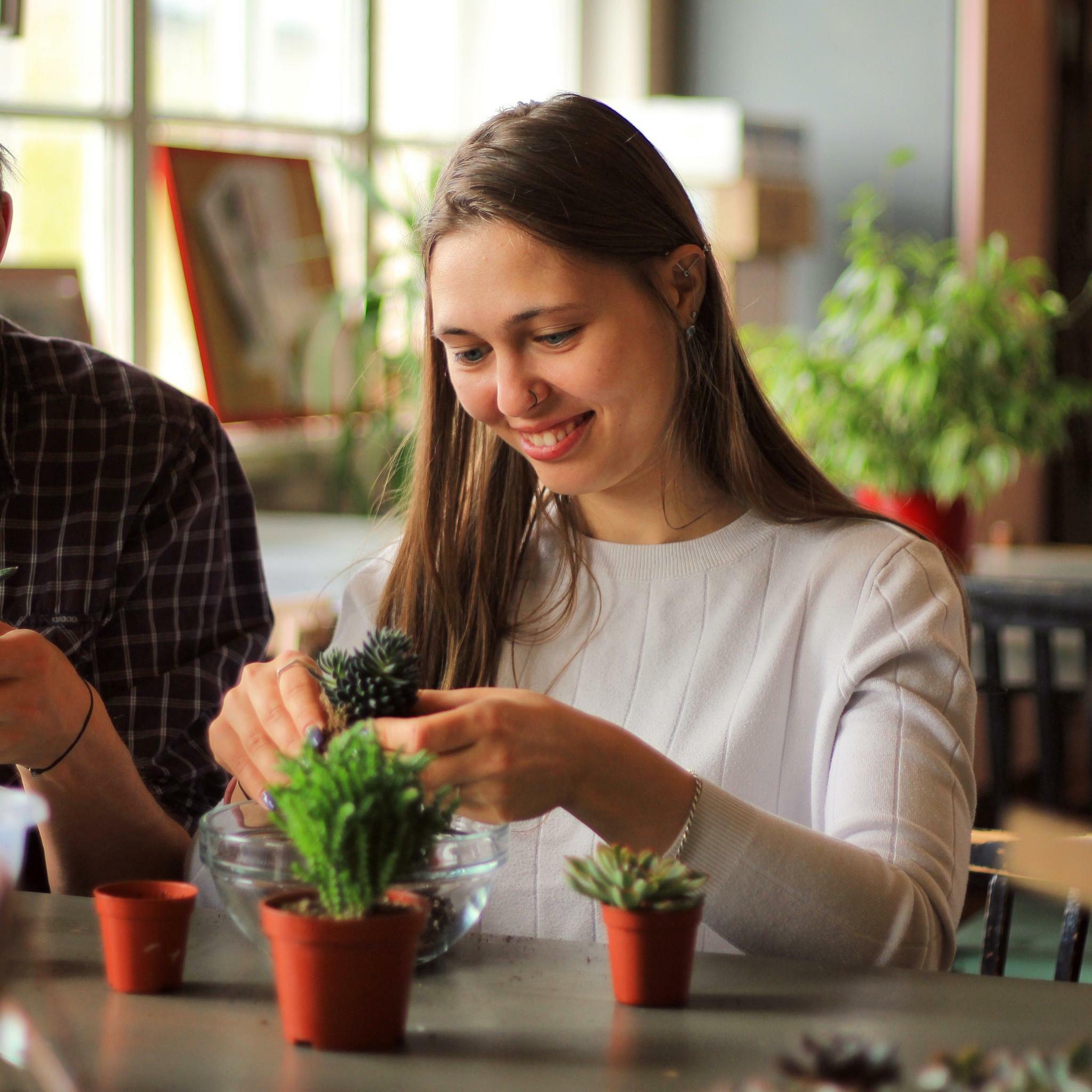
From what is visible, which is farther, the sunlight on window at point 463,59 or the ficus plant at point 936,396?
the sunlight on window at point 463,59

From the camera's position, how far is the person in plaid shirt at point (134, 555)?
4.91 feet

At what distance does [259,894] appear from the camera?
3.00 feet

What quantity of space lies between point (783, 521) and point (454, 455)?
0.33 meters

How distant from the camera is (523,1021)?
2.76 ft

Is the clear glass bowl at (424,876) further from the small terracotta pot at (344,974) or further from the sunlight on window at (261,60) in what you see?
the sunlight on window at (261,60)

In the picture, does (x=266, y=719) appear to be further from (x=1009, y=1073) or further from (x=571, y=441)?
Result: (x=1009, y=1073)

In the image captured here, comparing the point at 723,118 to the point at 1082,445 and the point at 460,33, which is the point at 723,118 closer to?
the point at 460,33

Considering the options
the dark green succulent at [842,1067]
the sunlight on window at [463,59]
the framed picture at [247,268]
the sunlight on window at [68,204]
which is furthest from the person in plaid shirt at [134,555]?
the sunlight on window at [463,59]

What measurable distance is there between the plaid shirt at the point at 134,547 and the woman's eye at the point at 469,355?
43cm

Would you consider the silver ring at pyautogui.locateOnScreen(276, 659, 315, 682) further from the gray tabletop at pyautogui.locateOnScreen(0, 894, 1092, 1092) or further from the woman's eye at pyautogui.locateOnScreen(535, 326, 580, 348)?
the woman's eye at pyautogui.locateOnScreen(535, 326, 580, 348)

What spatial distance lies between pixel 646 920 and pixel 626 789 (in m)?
0.16

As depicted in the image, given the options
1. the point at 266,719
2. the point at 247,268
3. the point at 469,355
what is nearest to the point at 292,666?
the point at 266,719

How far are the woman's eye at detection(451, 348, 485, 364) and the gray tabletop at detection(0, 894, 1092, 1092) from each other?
0.52 meters

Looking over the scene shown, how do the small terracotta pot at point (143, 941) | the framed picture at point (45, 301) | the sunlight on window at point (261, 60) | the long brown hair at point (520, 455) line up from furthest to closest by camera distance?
the sunlight on window at point (261, 60) → the framed picture at point (45, 301) → the long brown hair at point (520, 455) → the small terracotta pot at point (143, 941)
